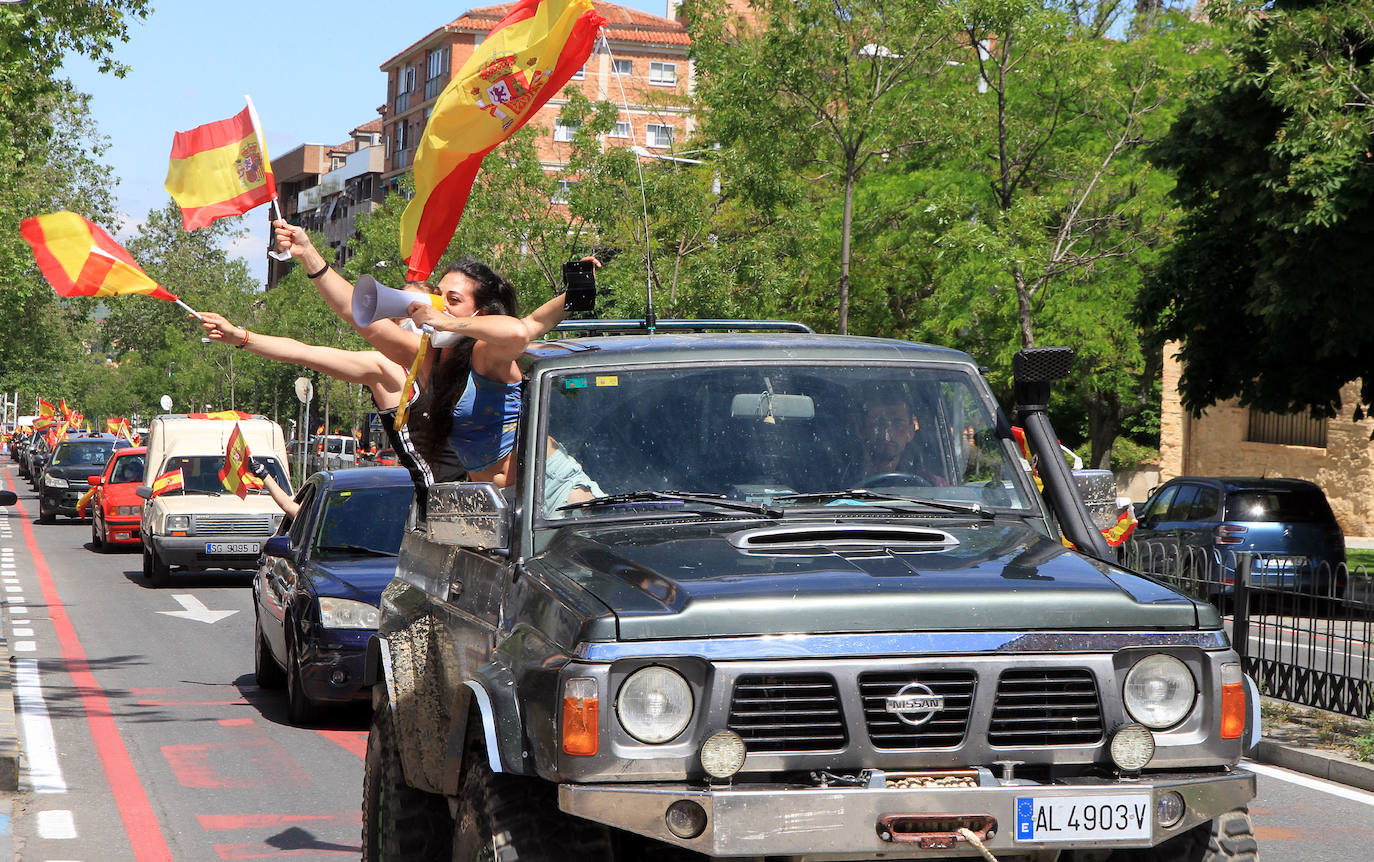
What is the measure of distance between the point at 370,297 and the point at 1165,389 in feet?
119

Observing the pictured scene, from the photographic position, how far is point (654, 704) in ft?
12.2

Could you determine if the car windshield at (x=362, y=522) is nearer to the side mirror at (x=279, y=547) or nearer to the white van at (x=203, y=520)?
the side mirror at (x=279, y=547)

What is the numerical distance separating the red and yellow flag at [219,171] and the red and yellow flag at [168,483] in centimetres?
1741

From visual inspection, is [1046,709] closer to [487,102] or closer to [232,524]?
[487,102]

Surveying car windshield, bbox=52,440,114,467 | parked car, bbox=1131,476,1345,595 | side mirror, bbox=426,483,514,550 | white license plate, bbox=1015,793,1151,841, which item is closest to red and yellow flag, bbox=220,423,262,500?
parked car, bbox=1131,476,1345,595

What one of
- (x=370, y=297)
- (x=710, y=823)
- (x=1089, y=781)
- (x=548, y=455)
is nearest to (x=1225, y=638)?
(x=1089, y=781)

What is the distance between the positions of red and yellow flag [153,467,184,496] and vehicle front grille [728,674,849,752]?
21.1 meters

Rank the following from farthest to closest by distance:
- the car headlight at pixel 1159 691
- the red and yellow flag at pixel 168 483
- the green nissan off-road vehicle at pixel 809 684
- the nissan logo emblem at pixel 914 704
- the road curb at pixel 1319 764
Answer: the red and yellow flag at pixel 168 483 < the road curb at pixel 1319 764 < the car headlight at pixel 1159 691 < the nissan logo emblem at pixel 914 704 < the green nissan off-road vehicle at pixel 809 684

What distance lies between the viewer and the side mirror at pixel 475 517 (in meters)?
4.47

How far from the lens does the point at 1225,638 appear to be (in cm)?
404

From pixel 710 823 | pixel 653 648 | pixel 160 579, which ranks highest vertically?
pixel 653 648

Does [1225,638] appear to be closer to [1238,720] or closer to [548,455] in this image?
[1238,720]

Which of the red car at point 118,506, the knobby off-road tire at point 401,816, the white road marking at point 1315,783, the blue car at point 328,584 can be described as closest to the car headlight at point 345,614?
the blue car at point 328,584

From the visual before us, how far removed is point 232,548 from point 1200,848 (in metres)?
19.6
